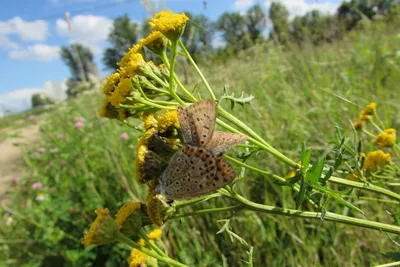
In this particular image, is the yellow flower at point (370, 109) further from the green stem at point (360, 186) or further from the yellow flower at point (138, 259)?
the yellow flower at point (138, 259)

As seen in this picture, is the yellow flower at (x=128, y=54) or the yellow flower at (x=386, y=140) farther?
the yellow flower at (x=386, y=140)

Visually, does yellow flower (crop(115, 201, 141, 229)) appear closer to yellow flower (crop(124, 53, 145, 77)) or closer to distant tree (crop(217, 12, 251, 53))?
yellow flower (crop(124, 53, 145, 77))

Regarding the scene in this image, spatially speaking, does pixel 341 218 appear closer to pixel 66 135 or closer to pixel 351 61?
pixel 351 61

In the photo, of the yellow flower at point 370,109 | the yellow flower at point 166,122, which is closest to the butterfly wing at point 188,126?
the yellow flower at point 166,122

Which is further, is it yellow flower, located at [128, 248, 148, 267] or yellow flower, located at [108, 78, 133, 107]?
yellow flower, located at [128, 248, 148, 267]

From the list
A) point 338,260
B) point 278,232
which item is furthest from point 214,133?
point 278,232

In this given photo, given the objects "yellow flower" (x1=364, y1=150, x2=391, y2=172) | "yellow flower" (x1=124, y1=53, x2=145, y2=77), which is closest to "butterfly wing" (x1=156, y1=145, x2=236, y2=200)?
"yellow flower" (x1=124, y1=53, x2=145, y2=77)
